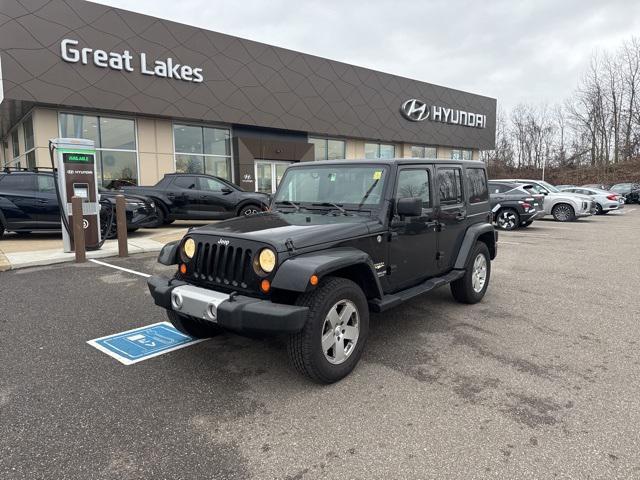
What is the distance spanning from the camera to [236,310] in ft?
10.1

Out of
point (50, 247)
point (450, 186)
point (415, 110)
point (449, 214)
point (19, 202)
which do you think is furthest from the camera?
point (415, 110)

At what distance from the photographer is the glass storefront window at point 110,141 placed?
49.2 feet

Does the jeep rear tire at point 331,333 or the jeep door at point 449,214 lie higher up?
the jeep door at point 449,214

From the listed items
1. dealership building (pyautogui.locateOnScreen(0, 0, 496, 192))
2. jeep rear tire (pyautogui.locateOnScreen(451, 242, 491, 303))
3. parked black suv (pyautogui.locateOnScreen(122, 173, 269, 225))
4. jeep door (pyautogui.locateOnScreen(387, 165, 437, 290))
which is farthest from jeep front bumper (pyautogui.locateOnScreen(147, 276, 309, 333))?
dealership building (pyautogui.locateOnScreen(0, 0, 496, 192))

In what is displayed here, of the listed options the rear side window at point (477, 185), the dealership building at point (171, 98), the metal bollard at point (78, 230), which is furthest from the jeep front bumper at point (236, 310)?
the dealership building at point (171, 98)

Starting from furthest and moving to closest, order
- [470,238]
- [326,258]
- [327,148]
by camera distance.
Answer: [327,148], [470,238], [326,258]

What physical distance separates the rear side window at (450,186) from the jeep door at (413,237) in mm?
241

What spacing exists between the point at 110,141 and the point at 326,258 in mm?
14791

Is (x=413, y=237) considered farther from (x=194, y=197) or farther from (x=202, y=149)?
(x=202, y=149)

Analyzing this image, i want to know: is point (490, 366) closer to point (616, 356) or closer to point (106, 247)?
point (616, 356)

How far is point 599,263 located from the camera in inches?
332

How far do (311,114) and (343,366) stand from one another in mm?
18478

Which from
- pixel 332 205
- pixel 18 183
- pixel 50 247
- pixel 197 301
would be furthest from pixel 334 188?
pixel 18 183

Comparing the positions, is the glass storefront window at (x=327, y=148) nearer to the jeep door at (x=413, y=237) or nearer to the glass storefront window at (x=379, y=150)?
the glass storefront window at (x=379, y=150)
